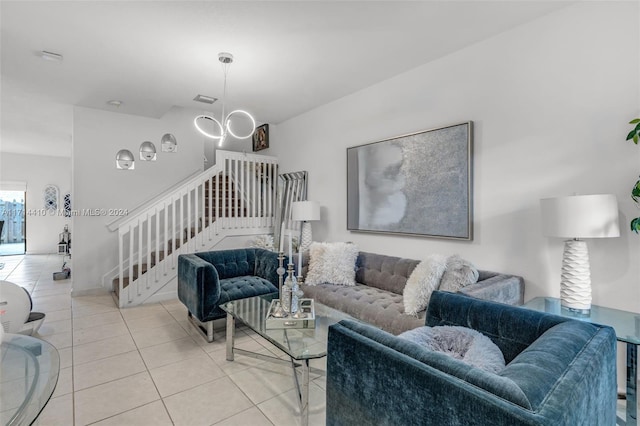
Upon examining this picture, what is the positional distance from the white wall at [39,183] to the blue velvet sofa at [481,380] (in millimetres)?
10507

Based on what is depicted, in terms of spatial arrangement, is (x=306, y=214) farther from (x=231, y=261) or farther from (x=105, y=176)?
(x=105, y=176)

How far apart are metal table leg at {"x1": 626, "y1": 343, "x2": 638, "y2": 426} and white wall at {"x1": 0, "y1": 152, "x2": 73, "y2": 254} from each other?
11.5m

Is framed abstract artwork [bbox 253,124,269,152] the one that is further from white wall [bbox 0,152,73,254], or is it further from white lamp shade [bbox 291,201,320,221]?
white wall [bbox 0,152,73,254]

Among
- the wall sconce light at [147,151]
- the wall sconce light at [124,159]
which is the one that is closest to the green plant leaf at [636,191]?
the wall sconce light at [147,151]

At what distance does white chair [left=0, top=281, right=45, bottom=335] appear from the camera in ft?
9.32

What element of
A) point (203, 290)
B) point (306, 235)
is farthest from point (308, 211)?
point (203, 290)

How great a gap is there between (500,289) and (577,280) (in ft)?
1.49

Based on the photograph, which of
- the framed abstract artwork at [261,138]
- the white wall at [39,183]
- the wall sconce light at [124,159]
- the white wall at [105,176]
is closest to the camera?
the wall sconce light at [124,159]

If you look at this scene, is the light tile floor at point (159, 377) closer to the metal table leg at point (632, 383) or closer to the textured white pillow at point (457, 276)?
the textured white pillow at point (457, 276)

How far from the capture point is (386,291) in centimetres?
315

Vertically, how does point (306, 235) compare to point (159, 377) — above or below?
above

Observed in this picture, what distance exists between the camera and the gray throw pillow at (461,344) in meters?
1.29

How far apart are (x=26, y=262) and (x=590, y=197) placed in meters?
10.2

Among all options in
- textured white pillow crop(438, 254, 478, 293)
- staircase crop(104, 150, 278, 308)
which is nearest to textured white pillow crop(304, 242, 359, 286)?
textured white pillow crop(438, 254, 478, 293)
